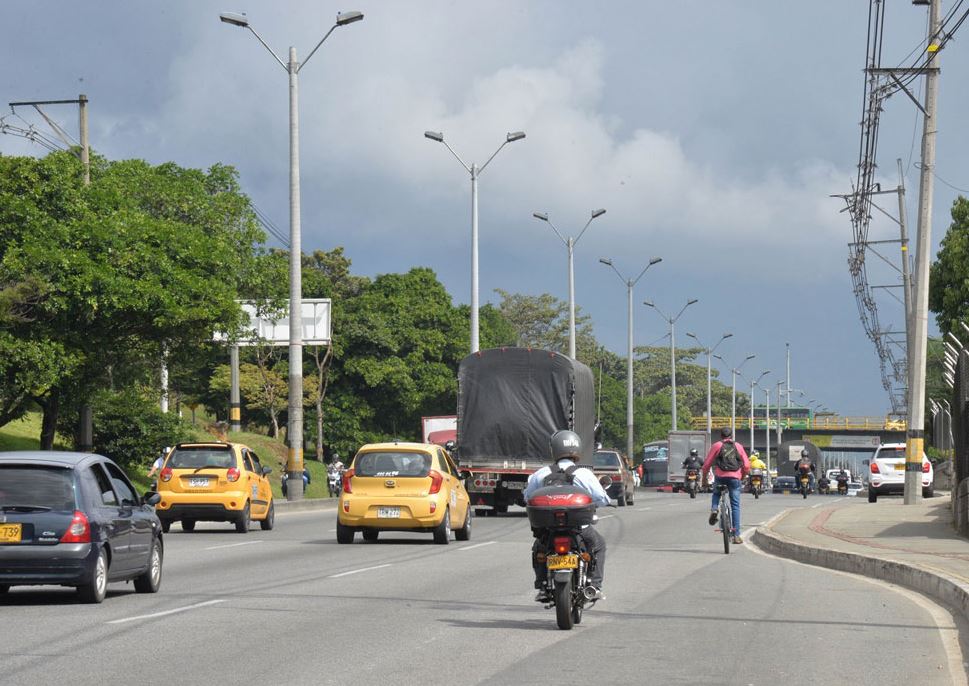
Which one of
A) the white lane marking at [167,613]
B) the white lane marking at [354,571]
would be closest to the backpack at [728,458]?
the white lane marking at [354,571]

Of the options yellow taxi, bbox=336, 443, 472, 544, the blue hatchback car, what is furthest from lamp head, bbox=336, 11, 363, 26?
the blue hatchback car

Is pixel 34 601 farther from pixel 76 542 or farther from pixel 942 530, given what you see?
pixel 942 530

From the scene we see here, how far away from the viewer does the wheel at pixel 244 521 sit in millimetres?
28188

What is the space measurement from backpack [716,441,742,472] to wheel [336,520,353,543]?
20.1ft

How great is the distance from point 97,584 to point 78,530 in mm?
621

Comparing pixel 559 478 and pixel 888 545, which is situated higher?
pixel 559 478

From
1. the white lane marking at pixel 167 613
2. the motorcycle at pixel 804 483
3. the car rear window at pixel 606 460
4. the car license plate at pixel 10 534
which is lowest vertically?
the motorcycle at pixel 804 483

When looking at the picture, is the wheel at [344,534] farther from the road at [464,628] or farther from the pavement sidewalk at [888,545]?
the pavement sidewalk at [888,545]

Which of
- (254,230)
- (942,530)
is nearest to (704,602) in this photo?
(942,530)

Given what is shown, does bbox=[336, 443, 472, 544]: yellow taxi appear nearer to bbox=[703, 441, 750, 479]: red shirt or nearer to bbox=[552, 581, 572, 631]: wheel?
bbox=[703, 441, 750, 479]: red shirt

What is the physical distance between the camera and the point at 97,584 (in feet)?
46.2

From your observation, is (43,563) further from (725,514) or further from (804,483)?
(804,483)

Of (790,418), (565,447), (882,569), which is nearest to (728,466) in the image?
(882,569)

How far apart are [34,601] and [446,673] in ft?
20.6
